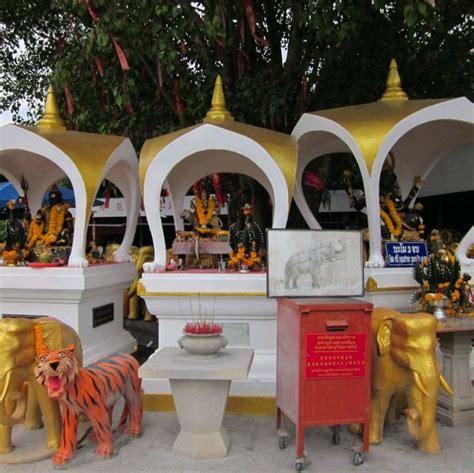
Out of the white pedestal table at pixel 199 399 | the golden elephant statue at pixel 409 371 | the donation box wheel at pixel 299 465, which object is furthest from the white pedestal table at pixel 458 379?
the white pedestal table at pixel 199 399

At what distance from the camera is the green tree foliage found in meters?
7.50

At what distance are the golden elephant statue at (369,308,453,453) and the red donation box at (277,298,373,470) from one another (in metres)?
0.37

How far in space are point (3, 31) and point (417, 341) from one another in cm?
1017

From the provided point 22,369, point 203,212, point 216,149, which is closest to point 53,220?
point 203,212

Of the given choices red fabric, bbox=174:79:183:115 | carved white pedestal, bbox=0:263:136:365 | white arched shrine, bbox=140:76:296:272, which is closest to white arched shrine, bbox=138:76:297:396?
white arched shrine, bbox=140:76:296:272

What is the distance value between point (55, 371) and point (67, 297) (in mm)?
2378

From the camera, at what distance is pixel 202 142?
5.98 m

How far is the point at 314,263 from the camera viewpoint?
4.66m

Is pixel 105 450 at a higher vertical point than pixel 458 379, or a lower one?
lower

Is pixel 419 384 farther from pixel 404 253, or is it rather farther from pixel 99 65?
pixel 99 65

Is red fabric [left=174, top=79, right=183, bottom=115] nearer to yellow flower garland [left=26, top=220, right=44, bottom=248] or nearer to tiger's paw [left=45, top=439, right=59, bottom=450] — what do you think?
yellow flower garland [left=26, top=220, right=44, bottom=248]

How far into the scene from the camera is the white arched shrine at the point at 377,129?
5766 mm

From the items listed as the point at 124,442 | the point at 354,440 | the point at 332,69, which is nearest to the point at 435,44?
the point at 332,69

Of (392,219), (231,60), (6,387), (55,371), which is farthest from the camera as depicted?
(231,60)
